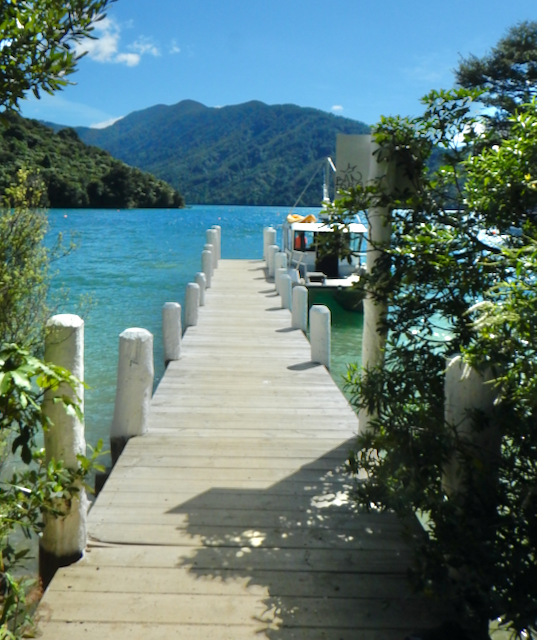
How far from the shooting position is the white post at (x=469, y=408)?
9.93 feet

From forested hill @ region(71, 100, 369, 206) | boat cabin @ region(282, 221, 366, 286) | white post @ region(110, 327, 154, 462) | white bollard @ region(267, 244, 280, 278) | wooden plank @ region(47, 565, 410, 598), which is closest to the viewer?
wooden plank @ region(47, 565, 410, 598)

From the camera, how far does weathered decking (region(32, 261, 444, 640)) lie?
10.4 feet

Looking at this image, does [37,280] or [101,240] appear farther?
[101,240]

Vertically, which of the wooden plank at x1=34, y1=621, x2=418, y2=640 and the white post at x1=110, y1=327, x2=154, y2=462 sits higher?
the white post at x1=110, y1=327, x2=154, y2=462

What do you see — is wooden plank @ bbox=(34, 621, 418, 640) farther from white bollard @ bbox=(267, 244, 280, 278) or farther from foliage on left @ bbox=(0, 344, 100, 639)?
white bollard @ bbox=(267, 244, 280, 278)

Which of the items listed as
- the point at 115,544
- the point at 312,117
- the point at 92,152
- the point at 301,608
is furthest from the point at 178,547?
the point at 312,117

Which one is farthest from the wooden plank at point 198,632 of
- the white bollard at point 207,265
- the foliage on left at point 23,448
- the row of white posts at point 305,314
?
the white bollard at point 207,265

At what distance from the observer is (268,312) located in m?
12.6

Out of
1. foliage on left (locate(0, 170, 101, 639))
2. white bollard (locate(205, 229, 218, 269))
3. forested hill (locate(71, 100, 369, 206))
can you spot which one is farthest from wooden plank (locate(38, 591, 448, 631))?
forested hill (locate(71, 100, 369, 206))

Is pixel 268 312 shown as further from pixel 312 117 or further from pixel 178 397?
pixel 312 117

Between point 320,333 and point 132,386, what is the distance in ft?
11.6

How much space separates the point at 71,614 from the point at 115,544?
70cm

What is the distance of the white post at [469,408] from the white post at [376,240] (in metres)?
0.96

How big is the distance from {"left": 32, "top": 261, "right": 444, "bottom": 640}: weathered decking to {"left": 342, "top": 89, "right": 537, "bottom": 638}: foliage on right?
43 cm
